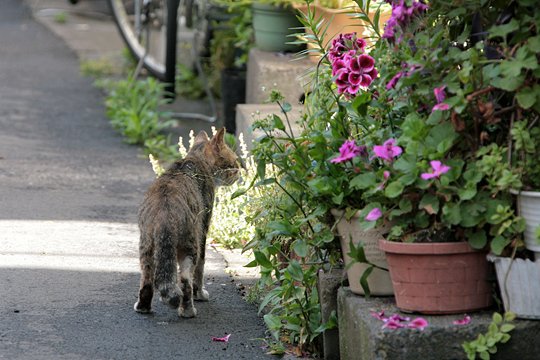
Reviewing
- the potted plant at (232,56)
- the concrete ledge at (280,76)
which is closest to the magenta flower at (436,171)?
the concrete ledge at (280,76)

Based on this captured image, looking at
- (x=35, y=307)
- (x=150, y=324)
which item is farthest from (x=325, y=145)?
(x=35, y=307)

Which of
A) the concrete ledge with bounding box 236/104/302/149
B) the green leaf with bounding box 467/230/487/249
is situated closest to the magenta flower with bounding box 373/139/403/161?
the green leaf with bounding box 467/230/487/249

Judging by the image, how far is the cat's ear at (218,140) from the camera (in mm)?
5293

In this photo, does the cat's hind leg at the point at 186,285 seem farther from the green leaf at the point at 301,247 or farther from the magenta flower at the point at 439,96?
the magenta flower at the point at 439,96

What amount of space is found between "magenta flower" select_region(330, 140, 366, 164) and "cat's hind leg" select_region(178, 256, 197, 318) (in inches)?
45.4

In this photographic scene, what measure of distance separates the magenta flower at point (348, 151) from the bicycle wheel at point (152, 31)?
561 cm

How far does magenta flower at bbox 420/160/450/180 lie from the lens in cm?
345

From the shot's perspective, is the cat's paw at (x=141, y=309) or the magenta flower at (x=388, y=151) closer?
the magenta flower at (x=388, y=151)

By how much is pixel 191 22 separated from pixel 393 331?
280 inches

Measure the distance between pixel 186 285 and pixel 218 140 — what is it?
0.95m

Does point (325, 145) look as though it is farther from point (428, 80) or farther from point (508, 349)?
point (508, 349)

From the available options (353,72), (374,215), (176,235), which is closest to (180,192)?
(176,235)

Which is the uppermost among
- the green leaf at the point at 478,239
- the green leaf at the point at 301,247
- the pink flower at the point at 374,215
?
the pink flower at the point at 374,215

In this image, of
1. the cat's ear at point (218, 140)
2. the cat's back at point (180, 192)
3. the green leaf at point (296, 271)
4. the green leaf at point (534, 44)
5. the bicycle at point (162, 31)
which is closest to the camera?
the green leaf at point (534, 44)
